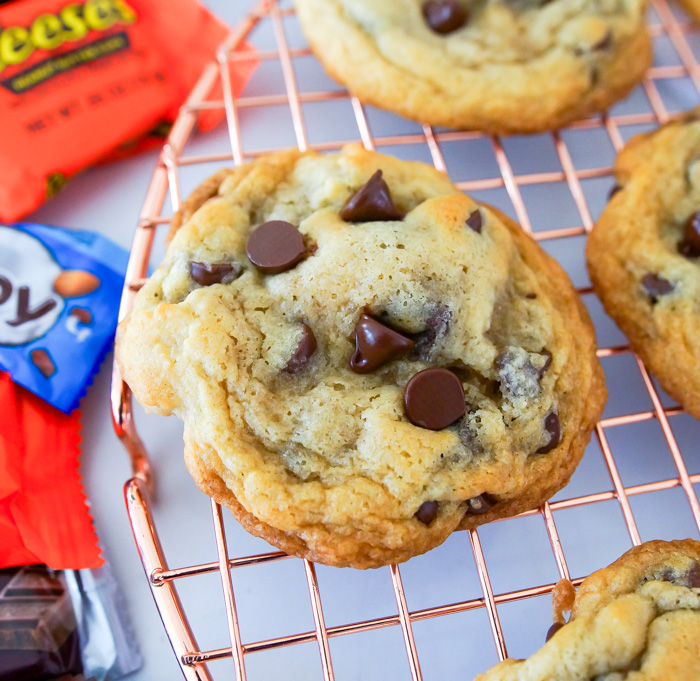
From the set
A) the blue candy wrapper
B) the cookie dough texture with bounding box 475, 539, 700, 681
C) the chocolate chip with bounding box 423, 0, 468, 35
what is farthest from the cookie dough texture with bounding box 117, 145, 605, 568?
the chocolate chip with bounding box 423, 0, 468, 35

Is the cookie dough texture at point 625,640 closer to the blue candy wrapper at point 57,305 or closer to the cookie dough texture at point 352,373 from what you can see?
the cookie dough texture at point 352,373

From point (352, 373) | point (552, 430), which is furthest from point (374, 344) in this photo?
point (552, 430)

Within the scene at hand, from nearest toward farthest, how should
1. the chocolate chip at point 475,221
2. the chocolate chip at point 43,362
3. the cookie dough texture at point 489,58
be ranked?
the chocolate chip at point 475,221 → the chocolate chip at point 43,362 → the cookie dough texture at point 489,58

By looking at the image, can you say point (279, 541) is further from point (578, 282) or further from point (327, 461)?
point (578, 282)

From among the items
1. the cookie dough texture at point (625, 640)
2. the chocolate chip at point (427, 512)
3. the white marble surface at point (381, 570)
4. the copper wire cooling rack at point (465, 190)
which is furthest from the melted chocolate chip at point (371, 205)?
the cookie dough texture at point (625, 640)

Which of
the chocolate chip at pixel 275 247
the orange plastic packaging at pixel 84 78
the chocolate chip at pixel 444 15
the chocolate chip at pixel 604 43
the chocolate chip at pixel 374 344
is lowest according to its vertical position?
the chocolate chip at pixel 604 43

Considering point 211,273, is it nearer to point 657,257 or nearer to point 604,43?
point 657,257

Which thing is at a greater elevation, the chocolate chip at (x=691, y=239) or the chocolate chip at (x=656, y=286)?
the chocolate chip at (x=691, y=239)
